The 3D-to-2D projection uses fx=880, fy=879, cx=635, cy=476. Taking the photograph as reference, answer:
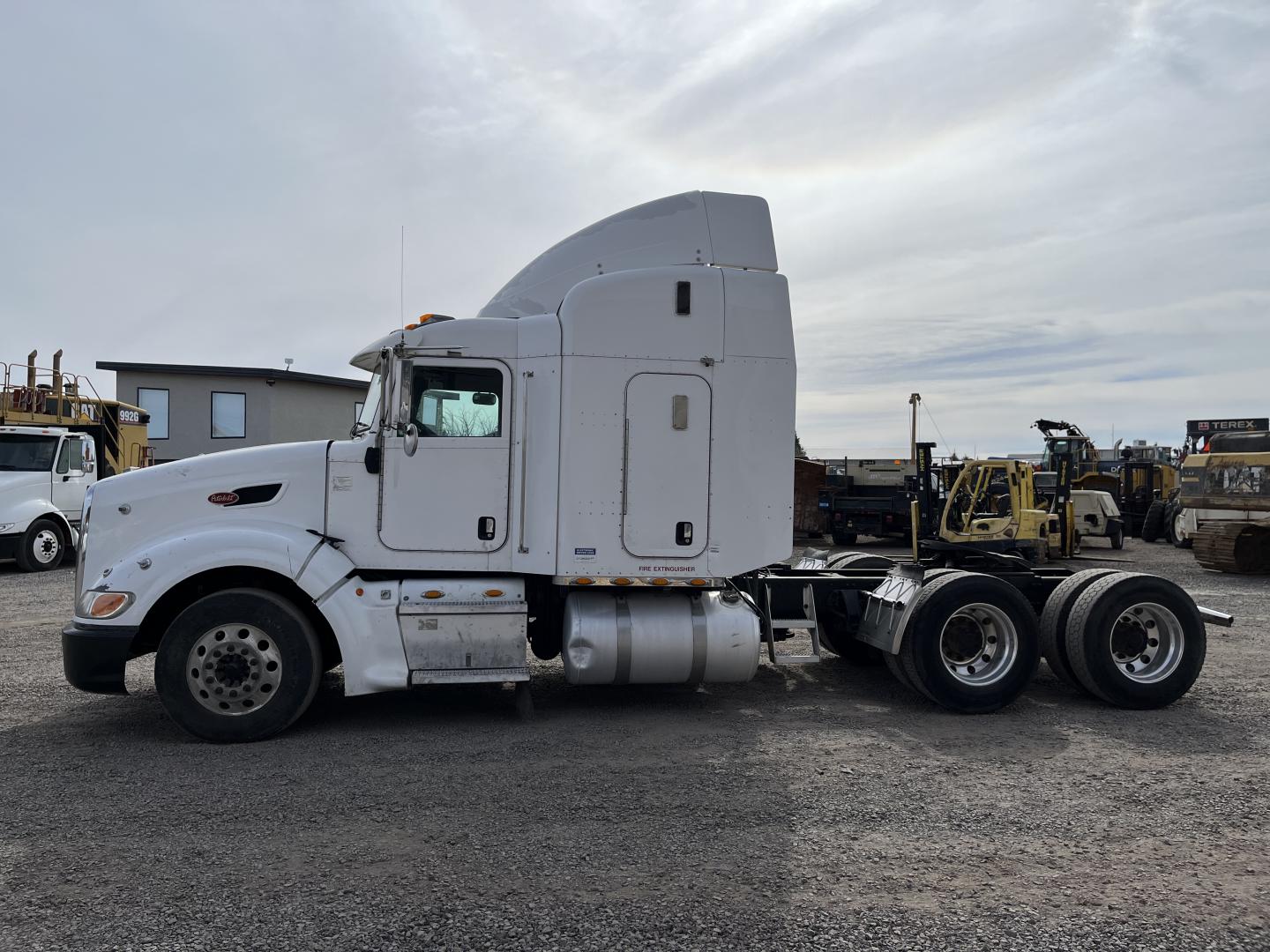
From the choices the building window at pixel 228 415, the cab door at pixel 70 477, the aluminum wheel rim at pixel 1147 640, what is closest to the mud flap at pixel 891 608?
the aluminum wheel rim at pixel 1147 640

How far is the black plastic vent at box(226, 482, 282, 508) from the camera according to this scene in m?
6.23

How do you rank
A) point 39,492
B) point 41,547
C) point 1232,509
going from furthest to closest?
point 1232,509
point 39,492
point 41,547

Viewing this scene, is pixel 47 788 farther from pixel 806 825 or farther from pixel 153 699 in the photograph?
pixel 806 825

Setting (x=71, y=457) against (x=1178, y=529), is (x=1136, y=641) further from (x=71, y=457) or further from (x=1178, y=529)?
(x=1178, y=529)

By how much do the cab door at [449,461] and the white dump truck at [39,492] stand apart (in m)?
12.8

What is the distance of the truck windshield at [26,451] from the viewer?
54.0ft

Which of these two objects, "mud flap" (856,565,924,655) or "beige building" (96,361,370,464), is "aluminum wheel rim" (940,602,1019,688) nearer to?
"mud flap" (856,565,924,655)

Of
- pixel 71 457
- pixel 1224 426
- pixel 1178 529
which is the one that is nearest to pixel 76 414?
pixel 71 457

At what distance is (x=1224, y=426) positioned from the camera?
1363 inches

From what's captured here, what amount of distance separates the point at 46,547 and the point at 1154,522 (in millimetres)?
27929

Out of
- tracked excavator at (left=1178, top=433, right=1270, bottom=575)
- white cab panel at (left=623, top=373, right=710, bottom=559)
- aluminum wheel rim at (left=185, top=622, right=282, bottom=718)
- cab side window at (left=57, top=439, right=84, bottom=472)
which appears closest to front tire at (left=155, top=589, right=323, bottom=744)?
aluminum wheel rim at (left=185, top=622, right=282, bottom=718)

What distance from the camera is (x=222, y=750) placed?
5656 mm

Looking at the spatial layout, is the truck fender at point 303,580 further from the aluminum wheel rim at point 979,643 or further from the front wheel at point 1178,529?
the front wheel at point 1178,529

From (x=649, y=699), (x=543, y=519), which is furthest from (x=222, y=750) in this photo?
(x=649, y=699)
